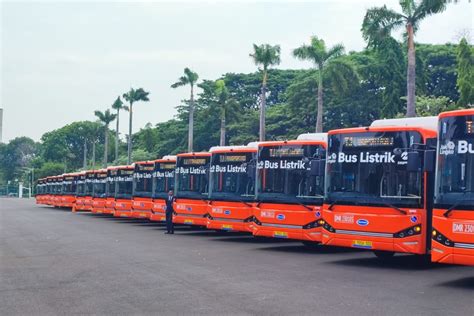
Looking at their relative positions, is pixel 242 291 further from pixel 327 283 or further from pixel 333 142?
pixel 333 142

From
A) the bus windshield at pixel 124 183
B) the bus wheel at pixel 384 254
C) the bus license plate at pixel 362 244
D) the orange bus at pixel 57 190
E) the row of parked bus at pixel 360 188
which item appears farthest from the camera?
the orange bus at pixel 57 190

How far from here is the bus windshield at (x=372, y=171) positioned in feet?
42.8

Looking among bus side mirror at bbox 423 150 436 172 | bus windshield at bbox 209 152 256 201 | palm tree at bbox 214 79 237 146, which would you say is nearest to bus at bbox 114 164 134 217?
bus windshield at bbox 209 152 256 201

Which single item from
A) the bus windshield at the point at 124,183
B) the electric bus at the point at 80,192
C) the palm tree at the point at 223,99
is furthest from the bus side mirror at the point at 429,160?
the palm tree at the point at 223,99

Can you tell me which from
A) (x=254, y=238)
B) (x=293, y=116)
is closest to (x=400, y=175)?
(x=254, y=238)

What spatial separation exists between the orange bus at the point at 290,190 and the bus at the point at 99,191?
2114 centimetres

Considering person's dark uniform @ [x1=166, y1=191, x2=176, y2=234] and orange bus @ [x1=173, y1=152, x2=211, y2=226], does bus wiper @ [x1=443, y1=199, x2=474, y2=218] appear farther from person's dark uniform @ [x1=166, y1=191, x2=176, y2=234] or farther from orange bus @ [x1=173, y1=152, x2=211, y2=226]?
person's dark uniform @ [x1=166, y1=191, x2=176, y2=234]

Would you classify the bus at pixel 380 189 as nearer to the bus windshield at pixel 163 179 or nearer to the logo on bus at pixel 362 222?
the logo on bus at pixel 362 222

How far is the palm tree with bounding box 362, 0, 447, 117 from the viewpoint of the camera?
105 feet

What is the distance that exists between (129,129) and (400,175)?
191 ft

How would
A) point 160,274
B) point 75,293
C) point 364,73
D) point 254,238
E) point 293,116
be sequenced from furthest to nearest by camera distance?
1. point 293,116
2. point 364,73
3. point 254,238
4. point 160,274
5. point 75,293

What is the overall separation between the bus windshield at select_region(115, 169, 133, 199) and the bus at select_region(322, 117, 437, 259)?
1874cm

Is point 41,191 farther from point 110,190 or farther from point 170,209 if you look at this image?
point 170,209

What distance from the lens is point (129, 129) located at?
6938cm
